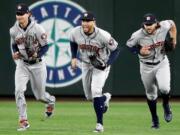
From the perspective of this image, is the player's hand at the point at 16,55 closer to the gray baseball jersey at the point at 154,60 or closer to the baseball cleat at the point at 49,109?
the gray baseball jersey at the point at 154,60

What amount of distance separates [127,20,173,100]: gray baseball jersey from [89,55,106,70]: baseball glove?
0.53m

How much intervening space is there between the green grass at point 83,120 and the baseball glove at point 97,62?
96cm

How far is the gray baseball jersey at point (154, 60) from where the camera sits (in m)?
12.3

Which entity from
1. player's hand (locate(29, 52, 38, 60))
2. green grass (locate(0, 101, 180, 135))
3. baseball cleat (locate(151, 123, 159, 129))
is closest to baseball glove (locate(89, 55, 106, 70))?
player's hand (locate(29, 52, 38, 60))

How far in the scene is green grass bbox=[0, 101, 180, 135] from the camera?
11734 millimetres

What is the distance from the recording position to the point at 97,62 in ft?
39.8

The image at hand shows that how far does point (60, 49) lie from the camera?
18672 millimetres

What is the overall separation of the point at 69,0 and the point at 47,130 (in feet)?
23.6

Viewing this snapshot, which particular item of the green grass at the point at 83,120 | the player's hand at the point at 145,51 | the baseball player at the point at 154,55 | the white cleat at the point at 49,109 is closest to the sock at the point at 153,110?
the baseball player at the point at 154,55

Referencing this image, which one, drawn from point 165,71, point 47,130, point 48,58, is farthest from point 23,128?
point 48,58

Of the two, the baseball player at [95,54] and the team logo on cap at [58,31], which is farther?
the team logo on cap at [58,31]

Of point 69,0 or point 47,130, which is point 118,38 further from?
point 47,130

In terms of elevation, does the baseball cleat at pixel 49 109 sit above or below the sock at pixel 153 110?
below

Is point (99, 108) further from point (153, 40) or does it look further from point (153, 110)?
point (153, 40)
